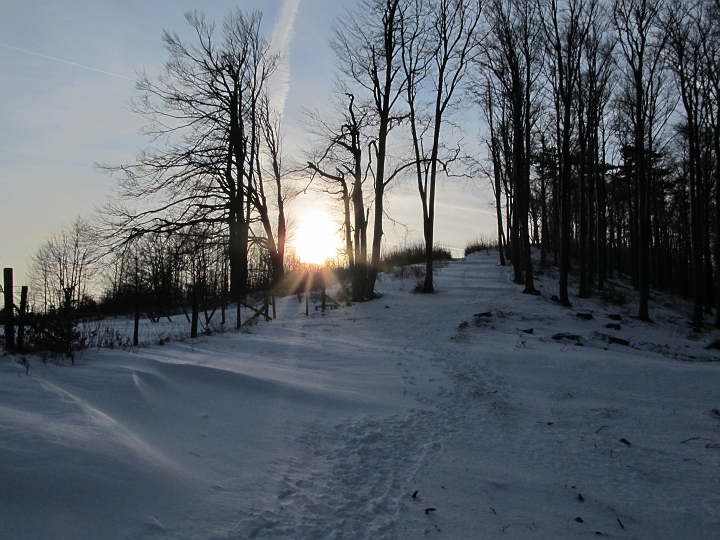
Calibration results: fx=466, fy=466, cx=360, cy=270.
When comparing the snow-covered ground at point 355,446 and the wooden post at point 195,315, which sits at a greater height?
the wooden post at point 195,315

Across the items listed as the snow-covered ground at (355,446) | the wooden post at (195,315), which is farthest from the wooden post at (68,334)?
the wooden post at (195,315)

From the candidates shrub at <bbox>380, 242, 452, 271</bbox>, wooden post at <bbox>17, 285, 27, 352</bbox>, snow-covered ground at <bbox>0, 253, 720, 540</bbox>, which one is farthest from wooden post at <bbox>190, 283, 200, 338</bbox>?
shrub at <bbox>380, 242, 452, 271</bbox>

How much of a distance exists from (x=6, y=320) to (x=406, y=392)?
617 cm

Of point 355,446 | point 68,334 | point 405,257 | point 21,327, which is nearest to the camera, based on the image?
point 355,446

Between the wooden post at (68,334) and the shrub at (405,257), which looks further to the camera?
the shrub at (405,257)

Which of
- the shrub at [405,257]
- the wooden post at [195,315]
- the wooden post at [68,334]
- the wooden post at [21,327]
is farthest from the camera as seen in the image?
the shrub at [405,257]

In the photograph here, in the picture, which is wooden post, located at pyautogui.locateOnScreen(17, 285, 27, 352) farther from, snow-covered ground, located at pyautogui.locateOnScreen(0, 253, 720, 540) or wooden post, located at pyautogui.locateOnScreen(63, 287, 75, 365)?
snow-covered ground, located at pyautogui.locateOnScreen(0, 253, 720, 540)

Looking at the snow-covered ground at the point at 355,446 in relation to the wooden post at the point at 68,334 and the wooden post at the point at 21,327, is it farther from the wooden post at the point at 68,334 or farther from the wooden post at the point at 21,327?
the wooden post at the point at 21,327

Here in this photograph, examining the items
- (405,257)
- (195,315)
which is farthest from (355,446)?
(405,257)

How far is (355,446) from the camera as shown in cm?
508

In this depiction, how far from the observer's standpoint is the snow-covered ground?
3.30m

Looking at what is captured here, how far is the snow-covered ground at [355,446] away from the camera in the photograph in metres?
3.30

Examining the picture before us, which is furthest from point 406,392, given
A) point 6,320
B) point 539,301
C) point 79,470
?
point 539,301

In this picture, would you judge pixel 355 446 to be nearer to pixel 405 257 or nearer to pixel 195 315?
pixel 195 315
